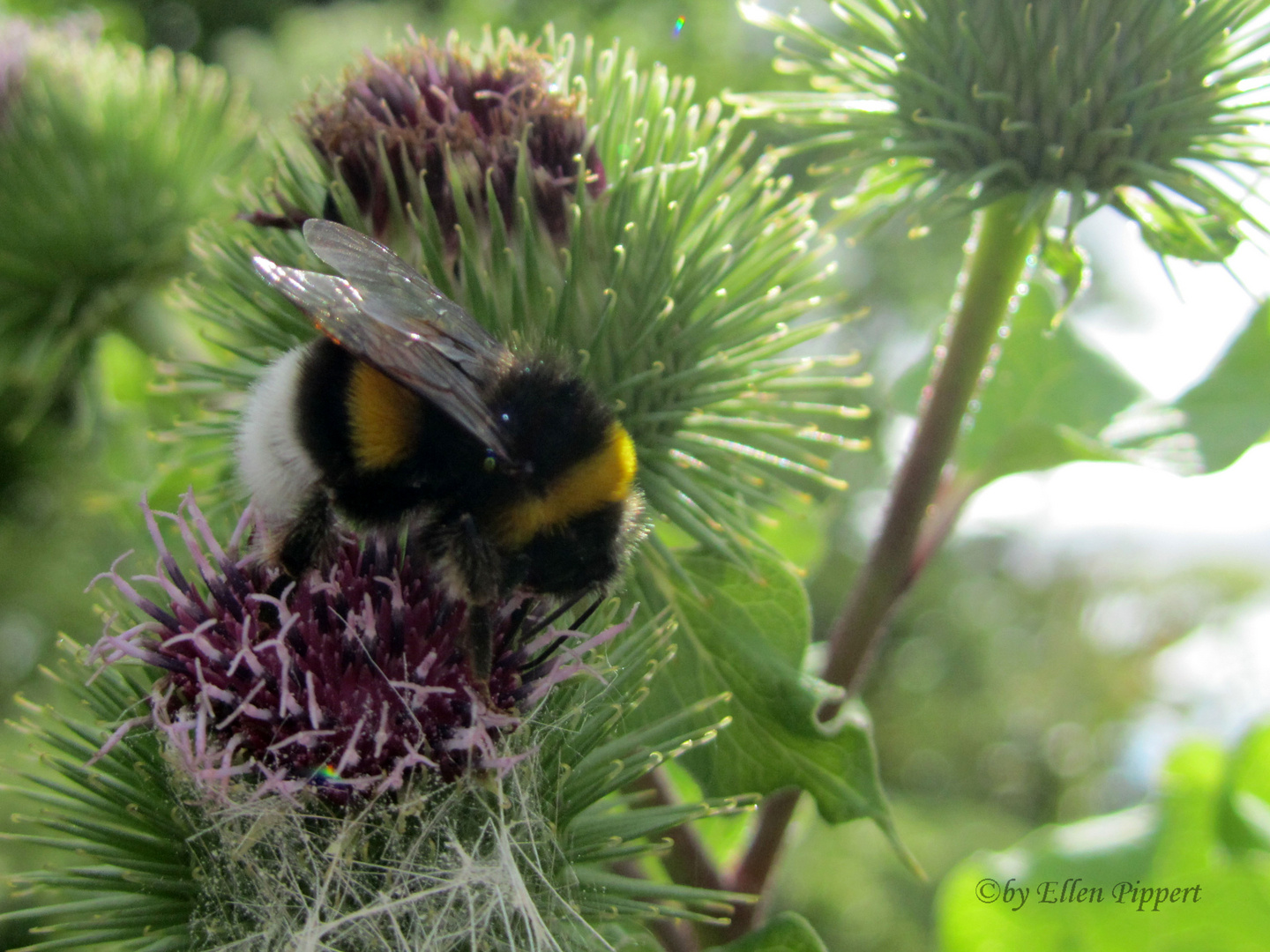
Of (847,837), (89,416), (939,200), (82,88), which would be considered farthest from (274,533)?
(847,837)

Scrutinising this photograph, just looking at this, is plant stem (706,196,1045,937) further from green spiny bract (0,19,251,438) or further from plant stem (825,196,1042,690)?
green spiny bract (0,19,251,438)

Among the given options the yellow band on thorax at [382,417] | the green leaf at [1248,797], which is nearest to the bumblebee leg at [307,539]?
the yellow band on thorax at [382,417]

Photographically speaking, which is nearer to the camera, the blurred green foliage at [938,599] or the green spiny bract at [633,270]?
the green spiny bract at [633,270]

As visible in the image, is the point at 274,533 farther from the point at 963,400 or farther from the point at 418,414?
the point at 963,400

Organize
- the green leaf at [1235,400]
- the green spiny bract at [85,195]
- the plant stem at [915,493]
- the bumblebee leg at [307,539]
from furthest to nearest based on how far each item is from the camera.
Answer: the green spiny bract at [85,195] < the green leaf at [1235,400] < the plant stem at [915,493] < the bumblebee leg at [307,539]

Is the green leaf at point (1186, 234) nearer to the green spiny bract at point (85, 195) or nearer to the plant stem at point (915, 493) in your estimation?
the plant stem at point (915, 493)

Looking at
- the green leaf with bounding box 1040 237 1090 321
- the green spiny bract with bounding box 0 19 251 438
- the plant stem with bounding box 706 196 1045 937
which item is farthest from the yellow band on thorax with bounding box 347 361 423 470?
the green spiny bract with bounding box 0 19 251 438

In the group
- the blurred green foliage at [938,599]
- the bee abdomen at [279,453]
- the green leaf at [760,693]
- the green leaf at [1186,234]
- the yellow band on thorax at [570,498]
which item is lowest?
the blurred green foliage at [938,599]
